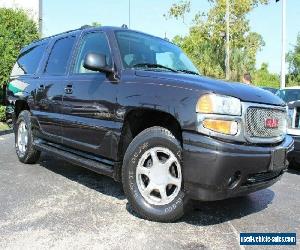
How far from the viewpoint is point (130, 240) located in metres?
3.73

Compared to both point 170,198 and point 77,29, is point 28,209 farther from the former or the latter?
point 77,29

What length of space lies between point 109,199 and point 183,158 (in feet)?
4.63

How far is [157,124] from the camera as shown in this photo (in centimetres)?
444

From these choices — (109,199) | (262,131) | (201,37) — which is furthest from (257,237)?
(201,37)

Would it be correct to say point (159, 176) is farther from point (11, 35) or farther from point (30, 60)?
point (11, 35)

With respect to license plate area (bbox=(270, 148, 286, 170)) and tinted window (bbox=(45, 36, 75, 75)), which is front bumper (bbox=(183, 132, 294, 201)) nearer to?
license plate area (bbox=(270, 148, 286, 170))

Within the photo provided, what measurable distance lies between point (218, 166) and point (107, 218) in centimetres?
125

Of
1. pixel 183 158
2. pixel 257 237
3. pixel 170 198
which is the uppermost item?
pixel 183 158

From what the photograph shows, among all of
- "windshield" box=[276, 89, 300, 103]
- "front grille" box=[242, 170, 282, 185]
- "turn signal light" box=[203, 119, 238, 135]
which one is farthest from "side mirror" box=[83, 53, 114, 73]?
→ "windshield" box=[276, 89, 300, 103]

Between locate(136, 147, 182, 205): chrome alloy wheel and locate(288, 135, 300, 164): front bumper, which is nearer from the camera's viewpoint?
locate(136, 147, 182, 205): chrome alloy wheel

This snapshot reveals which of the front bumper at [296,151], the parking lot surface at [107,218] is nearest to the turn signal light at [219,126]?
the parking lot surface at [107,218]

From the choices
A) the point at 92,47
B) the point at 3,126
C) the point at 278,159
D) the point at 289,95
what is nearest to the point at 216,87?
the point at 278,159

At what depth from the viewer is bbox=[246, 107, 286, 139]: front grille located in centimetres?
392

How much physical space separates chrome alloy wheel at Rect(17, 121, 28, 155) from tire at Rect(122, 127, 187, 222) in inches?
117
